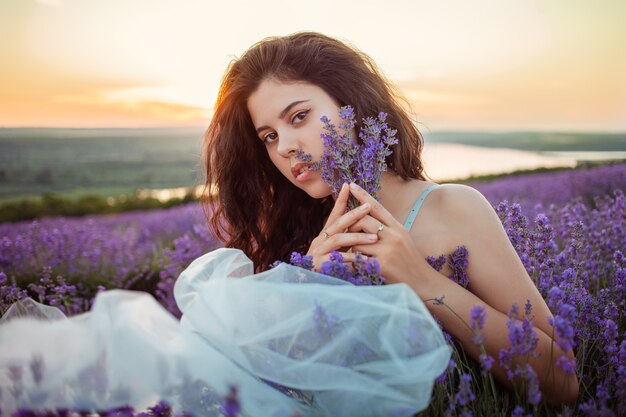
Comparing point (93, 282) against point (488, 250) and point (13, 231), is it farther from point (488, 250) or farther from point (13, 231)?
point (13, 231)

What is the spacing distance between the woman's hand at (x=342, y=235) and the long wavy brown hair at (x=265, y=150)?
0.64m

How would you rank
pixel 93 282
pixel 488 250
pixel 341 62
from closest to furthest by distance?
pixel 488 250
pixel 341 62
pixel 93 282

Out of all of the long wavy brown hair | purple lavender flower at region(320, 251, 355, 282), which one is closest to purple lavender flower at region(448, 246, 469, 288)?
purple lavender flower at region(320, 251, 355, 282)

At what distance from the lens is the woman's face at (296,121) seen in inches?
87.7

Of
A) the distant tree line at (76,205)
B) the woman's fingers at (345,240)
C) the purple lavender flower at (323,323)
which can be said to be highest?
the woman's fingers at (345,240)

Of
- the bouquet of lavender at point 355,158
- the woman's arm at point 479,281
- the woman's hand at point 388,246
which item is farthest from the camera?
the bouquet of lavender at point 355,158

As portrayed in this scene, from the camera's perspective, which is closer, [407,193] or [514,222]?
[514,222]

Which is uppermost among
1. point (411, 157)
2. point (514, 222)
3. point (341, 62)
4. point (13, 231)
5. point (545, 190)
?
point (341, 62)

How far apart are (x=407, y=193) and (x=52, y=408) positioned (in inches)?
61.3

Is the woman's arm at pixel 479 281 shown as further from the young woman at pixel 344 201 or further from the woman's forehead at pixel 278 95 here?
the woman's forehead at pixel 278 95

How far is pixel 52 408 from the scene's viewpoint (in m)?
1.35

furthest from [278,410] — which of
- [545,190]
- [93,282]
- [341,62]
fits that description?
[545,190]

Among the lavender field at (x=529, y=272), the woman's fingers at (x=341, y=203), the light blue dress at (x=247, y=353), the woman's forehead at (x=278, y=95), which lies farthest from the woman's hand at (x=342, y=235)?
the woman's forehead at (x=278, y=95)

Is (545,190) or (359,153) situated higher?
(359,153)
